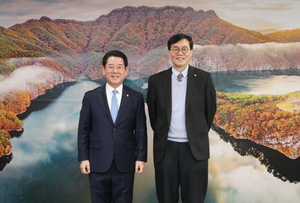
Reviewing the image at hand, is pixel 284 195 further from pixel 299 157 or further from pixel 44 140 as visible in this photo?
pixel 44 140

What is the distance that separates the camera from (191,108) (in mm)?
1813

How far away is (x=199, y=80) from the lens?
73.4 inches

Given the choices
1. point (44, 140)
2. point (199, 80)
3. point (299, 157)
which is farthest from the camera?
point (44, 140)

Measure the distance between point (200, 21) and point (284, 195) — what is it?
6.98 feet

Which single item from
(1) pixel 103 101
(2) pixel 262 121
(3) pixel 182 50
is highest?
(3) pixel 182 50

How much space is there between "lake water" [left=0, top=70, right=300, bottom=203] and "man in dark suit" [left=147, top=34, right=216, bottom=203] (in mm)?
1200

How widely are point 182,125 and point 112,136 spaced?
0.47 meters

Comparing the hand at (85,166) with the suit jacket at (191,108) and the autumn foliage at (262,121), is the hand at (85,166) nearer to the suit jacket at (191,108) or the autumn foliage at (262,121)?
the suit jacket at (191,108)

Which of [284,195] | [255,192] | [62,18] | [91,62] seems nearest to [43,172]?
[91,62]

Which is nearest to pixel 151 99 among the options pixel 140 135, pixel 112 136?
pixel 140 135

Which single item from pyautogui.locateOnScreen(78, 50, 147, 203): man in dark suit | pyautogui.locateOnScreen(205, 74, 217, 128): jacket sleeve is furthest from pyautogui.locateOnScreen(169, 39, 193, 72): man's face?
pyautogui.locateOnScreen(78, 50, 147, 203): man in dark suit

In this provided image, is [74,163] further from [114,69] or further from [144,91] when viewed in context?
[114,69]

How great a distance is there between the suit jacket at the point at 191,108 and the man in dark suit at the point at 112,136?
0.41 feet

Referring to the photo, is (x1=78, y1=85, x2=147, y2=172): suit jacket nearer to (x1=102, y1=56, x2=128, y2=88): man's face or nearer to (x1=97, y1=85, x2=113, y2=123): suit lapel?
(x1=97, y1=85, x2=113, y2=123): suit lapel
